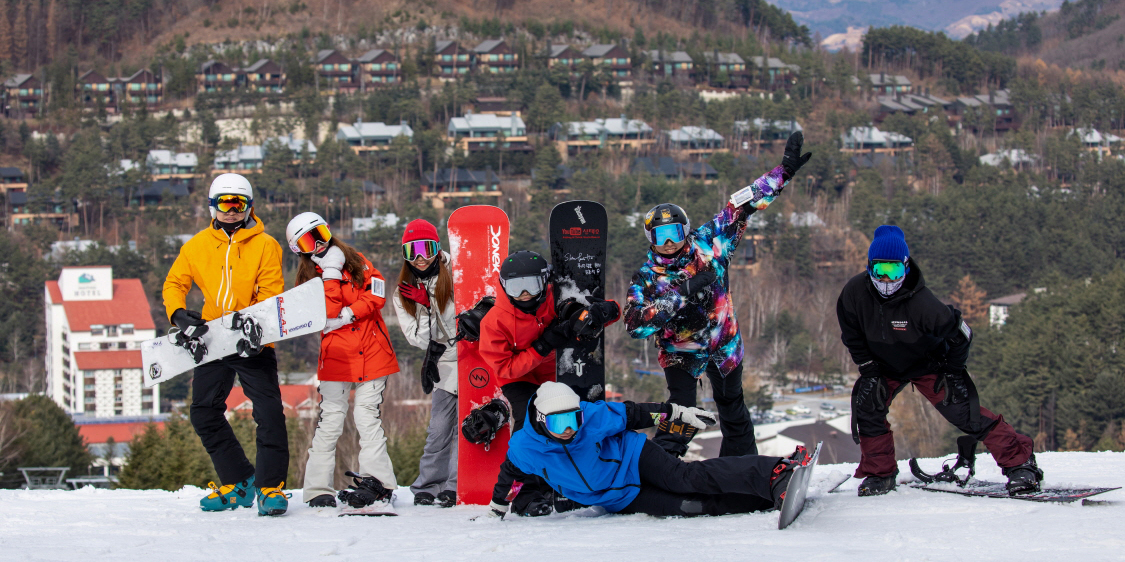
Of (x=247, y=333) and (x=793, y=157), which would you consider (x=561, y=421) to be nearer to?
(x=247, y=333)

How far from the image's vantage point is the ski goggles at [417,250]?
3.77 m

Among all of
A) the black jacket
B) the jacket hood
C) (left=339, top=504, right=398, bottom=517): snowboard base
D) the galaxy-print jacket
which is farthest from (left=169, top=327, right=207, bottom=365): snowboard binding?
the black jacket

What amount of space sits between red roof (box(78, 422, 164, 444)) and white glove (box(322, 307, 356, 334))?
30638 mm

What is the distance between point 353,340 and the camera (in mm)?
3613

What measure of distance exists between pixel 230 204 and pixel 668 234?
5.05 feet

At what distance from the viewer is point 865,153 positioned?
69875mm

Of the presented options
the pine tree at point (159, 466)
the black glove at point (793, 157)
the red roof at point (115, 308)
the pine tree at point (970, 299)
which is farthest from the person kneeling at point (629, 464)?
the pine tree at point (970, 299)

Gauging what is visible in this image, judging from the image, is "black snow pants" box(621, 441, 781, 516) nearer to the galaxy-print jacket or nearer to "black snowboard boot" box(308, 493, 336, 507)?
the galaxy-print jacket

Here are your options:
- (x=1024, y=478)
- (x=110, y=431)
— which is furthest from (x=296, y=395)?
(x=1024, y=478)

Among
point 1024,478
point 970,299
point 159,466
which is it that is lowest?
point 970,299

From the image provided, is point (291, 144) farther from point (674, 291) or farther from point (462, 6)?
point (674, 291)

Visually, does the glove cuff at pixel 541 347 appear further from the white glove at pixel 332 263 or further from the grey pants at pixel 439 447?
the white glove at pixel 332 263

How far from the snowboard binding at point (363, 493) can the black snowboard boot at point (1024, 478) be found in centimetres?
214

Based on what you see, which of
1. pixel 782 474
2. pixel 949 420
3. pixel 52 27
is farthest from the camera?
pixel 52 27
